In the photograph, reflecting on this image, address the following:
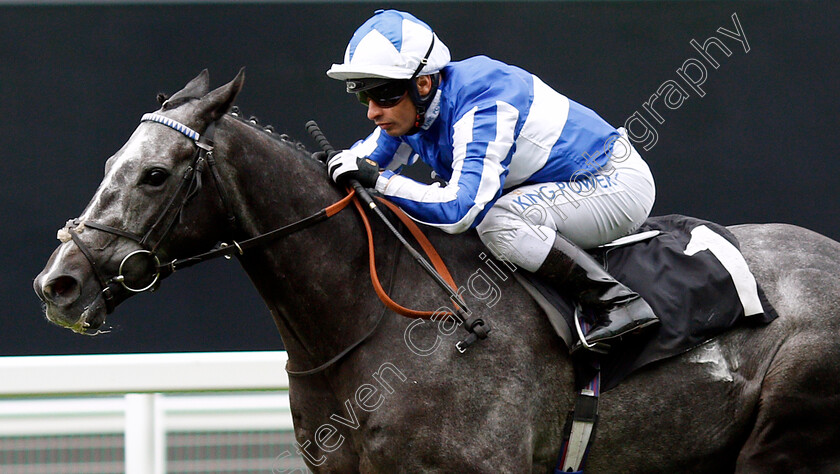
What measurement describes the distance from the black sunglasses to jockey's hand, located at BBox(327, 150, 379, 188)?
18 cm

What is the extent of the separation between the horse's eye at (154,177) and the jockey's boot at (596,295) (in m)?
1.05

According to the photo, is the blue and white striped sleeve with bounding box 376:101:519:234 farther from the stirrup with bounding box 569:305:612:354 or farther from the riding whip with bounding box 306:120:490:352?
the stirrup with bounding box 569:305:612:354

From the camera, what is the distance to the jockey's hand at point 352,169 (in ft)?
8.69

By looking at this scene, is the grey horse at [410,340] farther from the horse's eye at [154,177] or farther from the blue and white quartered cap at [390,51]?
the blue and white quartered cap at [390,51]

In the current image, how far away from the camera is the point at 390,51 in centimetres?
262

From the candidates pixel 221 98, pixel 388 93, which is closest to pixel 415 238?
pixel 388 93

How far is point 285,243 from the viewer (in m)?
2.57

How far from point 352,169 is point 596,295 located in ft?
2.52

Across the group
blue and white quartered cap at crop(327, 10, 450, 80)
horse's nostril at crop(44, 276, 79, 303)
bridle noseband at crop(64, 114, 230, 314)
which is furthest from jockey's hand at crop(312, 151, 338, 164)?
horse's nostril at crop(44, 276, 79, 303)

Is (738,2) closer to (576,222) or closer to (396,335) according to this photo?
(576,222)

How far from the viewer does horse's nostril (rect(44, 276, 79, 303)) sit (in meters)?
2.29

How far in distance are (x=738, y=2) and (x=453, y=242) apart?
10.4 feet

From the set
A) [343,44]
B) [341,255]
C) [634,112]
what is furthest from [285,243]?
[634,112]

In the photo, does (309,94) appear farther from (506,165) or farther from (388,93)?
(506,165)
